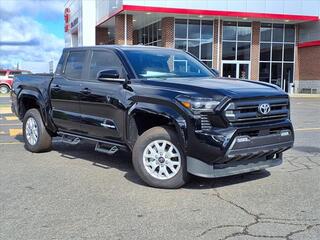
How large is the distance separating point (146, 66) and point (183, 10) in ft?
88.5

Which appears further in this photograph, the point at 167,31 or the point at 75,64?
the point at 167,31

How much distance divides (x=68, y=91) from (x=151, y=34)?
102 feet

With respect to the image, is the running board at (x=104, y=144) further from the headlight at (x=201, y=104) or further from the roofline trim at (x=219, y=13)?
the roofline trim at (x=219, y=13)

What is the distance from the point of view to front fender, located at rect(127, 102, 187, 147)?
579cm

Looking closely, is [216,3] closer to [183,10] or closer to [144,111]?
[183,10]

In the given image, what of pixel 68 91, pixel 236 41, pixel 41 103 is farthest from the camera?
pixel 236 41

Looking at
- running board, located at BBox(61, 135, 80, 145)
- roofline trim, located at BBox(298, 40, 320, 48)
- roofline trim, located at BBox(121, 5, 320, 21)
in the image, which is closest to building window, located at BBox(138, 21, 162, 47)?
roofline trim, located at BBox(121, 5, 320, 21)

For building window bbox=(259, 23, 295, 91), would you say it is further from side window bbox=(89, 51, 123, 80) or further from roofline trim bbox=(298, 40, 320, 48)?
side window bbox=(89, 51, 123, 80)

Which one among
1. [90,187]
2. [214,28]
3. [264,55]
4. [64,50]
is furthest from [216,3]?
Answer: [90,187]

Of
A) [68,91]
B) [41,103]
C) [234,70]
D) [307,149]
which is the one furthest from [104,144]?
[234,70]

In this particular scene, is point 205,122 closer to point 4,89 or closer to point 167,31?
point 167,31

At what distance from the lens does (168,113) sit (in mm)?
5953

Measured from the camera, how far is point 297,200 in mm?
5609

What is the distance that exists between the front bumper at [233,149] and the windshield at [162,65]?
156 centimetres
